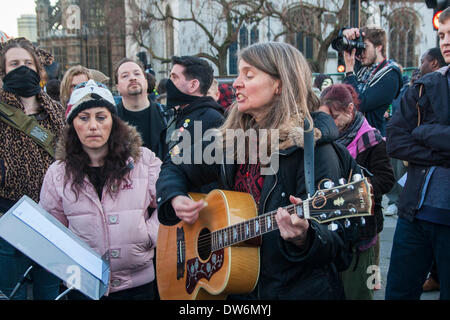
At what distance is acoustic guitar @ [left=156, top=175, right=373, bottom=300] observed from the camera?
2.04 m

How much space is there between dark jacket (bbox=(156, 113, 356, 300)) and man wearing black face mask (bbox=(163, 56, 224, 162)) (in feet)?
5.76

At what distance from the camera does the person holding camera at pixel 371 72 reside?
16.4 ft

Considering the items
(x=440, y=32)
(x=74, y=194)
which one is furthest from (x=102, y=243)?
(x=440, y=32)

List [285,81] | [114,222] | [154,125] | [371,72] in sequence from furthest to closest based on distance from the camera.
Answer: [371,72], [154,125], [114,222], [285,81]

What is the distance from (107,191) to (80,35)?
38238 mm

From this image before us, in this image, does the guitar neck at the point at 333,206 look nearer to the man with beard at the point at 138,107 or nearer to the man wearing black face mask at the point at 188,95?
the man wearing black face mask at the point at 188,95

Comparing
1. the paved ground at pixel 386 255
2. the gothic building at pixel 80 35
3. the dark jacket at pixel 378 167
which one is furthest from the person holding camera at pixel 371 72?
the gothic building at pixel 80 35

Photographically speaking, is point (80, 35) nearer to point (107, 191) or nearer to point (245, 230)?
point (107, 191)

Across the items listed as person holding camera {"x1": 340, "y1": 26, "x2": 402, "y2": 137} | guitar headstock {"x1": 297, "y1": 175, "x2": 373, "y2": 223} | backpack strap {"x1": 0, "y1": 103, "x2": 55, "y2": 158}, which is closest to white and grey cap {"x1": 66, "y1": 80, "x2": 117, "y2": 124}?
backpack strap {"x1": 0, "y1": 103, "x2": 55, "y2": 158}

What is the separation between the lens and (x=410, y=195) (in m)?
3.15

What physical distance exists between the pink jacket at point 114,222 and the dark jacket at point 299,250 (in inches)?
42.5

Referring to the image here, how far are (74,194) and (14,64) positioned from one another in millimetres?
1586

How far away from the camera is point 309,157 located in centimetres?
220

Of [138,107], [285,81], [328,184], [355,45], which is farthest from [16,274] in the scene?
[355,45]
